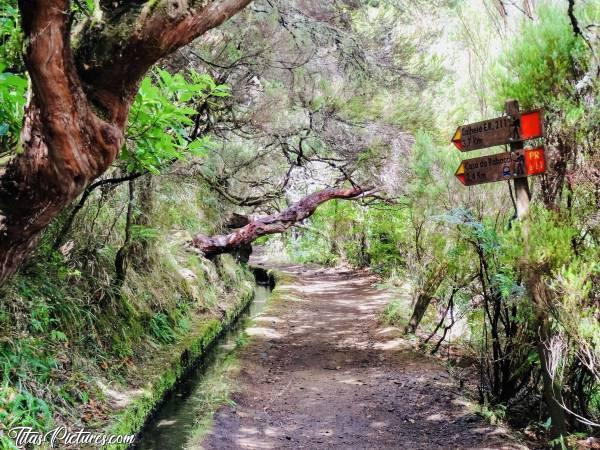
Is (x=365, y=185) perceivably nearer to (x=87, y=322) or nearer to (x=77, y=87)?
(x=87, y=322)

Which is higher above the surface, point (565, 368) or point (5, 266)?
point (5, 266)

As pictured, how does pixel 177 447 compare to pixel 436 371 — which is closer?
pixel 177 447

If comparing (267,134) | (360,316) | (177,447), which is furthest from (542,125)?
(360,316)

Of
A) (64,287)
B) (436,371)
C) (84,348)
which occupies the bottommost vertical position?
(436,371)

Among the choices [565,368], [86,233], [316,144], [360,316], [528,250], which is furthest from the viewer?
[360,316]

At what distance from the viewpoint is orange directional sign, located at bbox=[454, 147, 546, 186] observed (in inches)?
125

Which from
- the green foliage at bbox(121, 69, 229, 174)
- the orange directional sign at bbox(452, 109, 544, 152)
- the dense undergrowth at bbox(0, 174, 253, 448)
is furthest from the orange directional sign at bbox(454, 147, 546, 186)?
the dense undergrowth at bbox(0, 174, 253, 448)

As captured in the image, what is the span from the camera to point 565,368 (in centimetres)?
342

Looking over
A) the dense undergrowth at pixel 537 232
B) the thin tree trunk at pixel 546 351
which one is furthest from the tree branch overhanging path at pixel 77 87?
the thin tree trunk at pixel 546 351

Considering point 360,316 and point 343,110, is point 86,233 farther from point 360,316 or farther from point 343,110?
point 360,316

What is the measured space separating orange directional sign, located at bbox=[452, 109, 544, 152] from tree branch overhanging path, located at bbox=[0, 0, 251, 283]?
78.6 inches

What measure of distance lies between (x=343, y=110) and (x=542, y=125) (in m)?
4.41

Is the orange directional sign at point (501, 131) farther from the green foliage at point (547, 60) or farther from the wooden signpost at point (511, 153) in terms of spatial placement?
the green foliage at point (547, 60)

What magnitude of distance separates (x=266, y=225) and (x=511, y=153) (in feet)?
24.9
